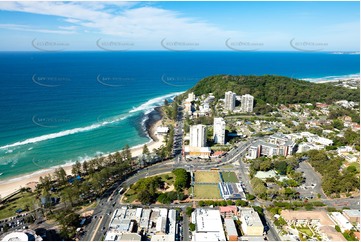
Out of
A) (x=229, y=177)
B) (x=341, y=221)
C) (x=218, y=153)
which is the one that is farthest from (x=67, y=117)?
(x=341, y=221)

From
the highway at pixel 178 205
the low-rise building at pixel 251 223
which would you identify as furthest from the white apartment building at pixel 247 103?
the low-rise building at pixel 251 223

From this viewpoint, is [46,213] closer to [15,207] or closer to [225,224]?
[15,207]

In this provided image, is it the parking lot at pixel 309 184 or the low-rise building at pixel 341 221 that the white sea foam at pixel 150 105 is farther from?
the low-rise building at pixel 341 221

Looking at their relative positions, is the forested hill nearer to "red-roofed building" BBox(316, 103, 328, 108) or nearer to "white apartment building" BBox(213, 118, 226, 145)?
"red-roofed building" BBox(316, 103, 328, 108)

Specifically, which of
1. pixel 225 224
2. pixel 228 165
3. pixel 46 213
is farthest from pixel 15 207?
pixel 228 165

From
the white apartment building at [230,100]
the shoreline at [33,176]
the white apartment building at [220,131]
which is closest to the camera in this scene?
the shoreline at [33,176]

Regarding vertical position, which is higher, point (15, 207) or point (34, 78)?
point (34, 78)

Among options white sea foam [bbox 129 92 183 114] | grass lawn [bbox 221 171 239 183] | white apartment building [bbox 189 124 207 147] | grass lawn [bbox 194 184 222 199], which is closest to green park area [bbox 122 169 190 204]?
grass lawn [bbox 194 184 222 199]
